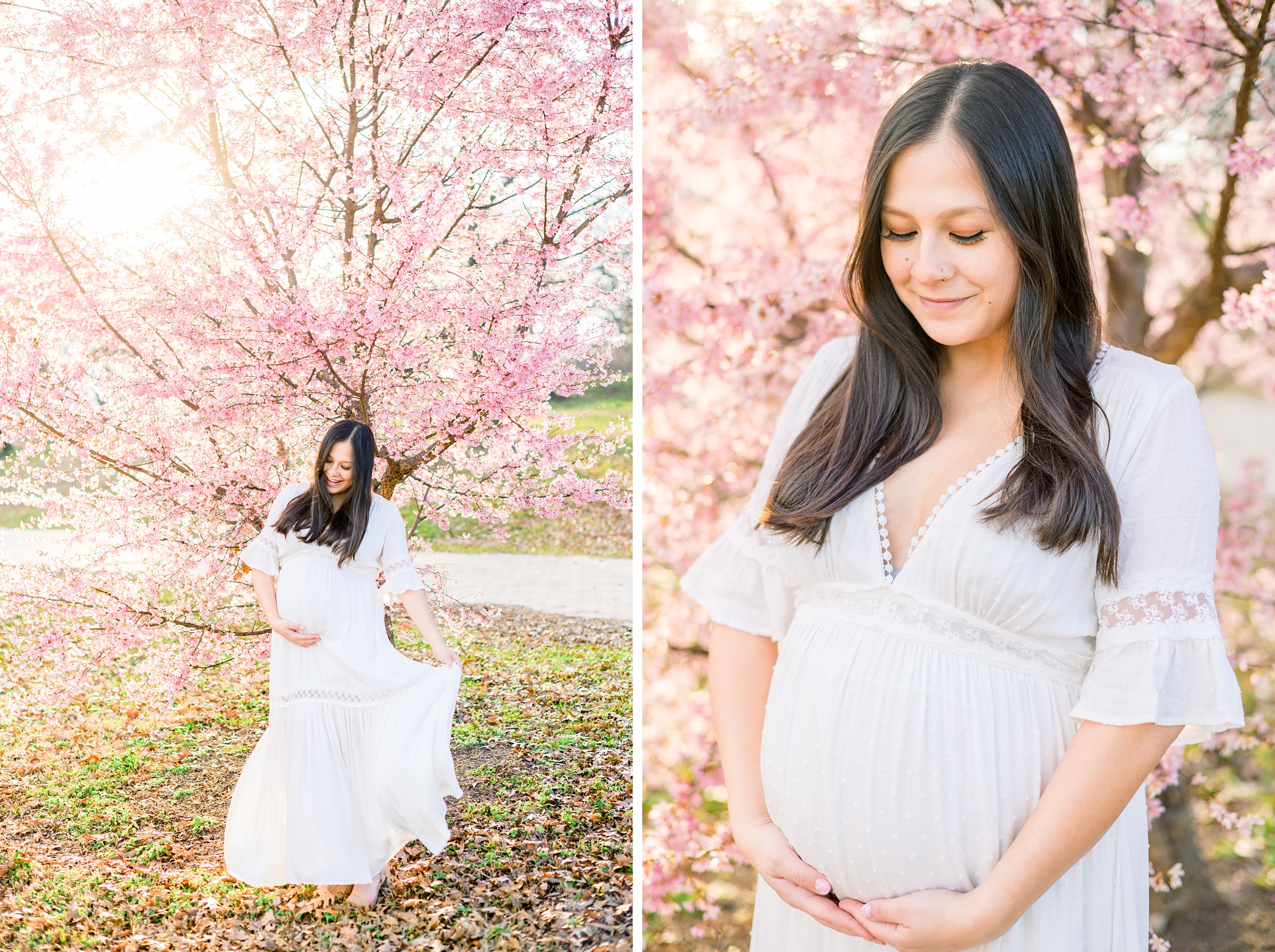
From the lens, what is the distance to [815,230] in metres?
2.63

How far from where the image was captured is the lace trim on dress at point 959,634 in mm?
1066

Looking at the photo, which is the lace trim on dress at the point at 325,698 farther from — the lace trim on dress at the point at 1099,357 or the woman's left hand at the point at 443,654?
the lace trim on dress at the point at 1099,357

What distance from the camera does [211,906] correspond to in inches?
73.9

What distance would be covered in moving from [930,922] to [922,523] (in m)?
0.47

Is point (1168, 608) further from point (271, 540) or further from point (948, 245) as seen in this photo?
point (271, 540)

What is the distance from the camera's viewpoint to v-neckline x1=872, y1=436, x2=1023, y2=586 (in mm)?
1076

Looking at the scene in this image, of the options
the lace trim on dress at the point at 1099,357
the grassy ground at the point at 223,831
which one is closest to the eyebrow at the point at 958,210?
the lace trim on dress at the point at 1099,357

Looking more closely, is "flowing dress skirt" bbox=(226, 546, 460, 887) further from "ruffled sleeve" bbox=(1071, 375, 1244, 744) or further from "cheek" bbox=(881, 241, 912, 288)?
"ruffled sleeve" bbox=(1071, 375, 1244, 744)

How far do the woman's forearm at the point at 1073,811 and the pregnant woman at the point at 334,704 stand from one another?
1225mm

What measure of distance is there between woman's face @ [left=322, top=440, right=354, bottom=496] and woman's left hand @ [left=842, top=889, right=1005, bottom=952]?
4.14 ft

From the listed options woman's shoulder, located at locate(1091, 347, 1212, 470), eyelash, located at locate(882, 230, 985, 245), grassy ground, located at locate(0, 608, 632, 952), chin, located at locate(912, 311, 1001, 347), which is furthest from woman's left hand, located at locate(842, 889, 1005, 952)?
grassy ground, located at locate(0, 608, 632, 952)

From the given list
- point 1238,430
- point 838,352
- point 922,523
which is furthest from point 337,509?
point 1238,430

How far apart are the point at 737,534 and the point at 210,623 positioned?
1.23 metres

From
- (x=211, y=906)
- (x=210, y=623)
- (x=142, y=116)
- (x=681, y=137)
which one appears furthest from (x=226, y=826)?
(x=681, y=137)
